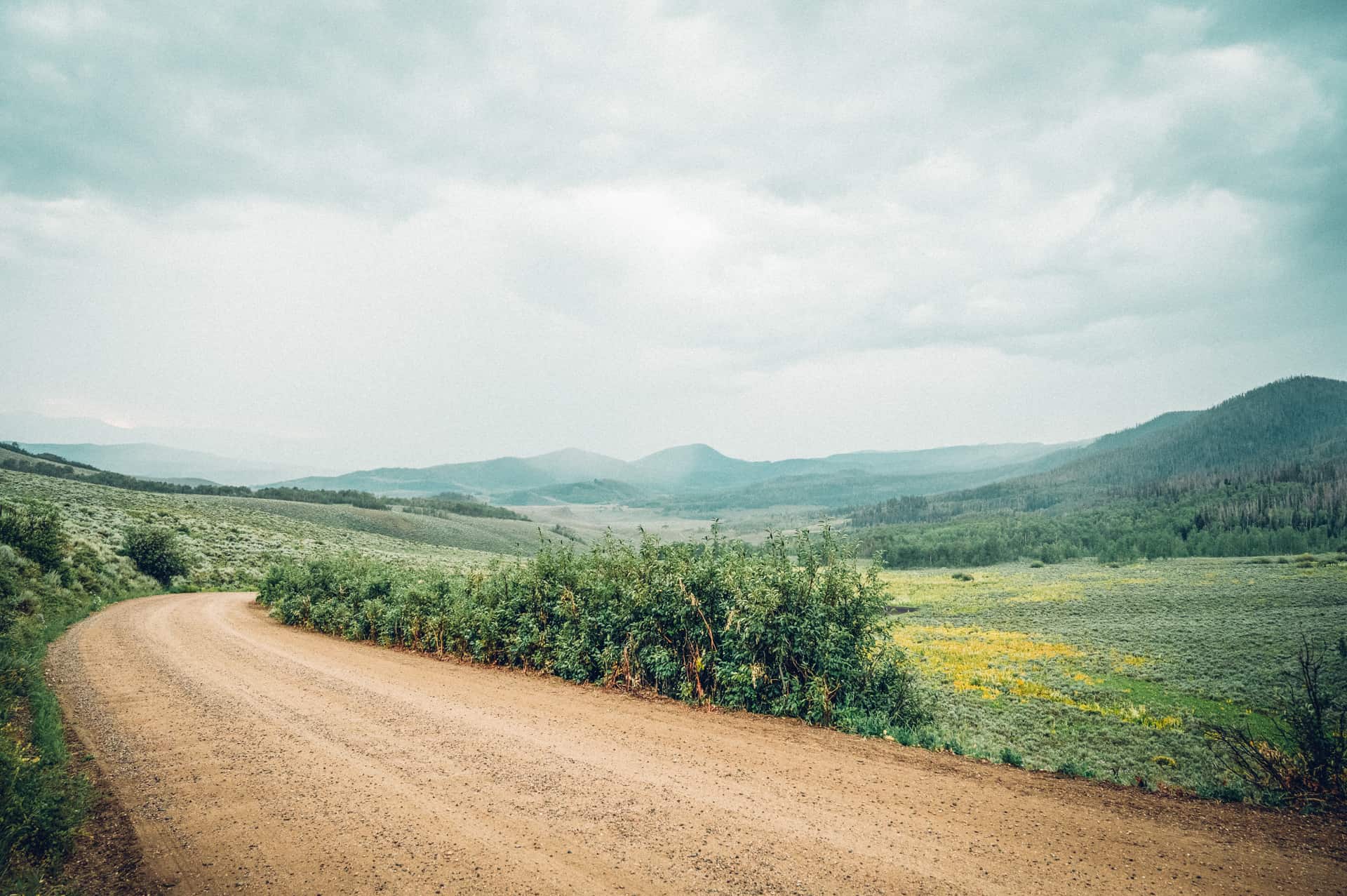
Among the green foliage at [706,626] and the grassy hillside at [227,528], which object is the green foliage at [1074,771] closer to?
the green foliage at [706,626]

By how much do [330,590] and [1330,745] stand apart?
23.6 m

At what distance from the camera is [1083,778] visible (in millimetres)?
7582

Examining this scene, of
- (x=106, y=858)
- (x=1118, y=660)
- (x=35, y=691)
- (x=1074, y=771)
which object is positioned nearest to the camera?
(x=106, y=858)

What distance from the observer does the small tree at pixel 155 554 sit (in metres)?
35.2

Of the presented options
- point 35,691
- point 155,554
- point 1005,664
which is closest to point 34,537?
point 155,554

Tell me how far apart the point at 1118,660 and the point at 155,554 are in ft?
170

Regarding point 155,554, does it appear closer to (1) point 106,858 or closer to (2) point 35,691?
(2) point 35,691

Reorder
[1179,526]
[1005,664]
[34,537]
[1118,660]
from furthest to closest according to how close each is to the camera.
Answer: [1179,526] → [1118,660] → [1005,664] → [34,537]

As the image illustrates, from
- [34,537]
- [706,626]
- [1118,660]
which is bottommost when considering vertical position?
[1118,660]

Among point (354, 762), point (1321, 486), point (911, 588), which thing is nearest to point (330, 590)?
point (354, 762)

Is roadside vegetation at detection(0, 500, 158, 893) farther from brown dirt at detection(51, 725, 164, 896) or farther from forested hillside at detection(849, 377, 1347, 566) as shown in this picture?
forested hillside at detection(849, 377, 1347, 566)

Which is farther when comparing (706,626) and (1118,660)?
(1118,660)

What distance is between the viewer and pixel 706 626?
11328mm

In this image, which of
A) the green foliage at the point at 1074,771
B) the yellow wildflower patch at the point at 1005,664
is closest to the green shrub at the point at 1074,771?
the green foliage at the point at 1074,771
